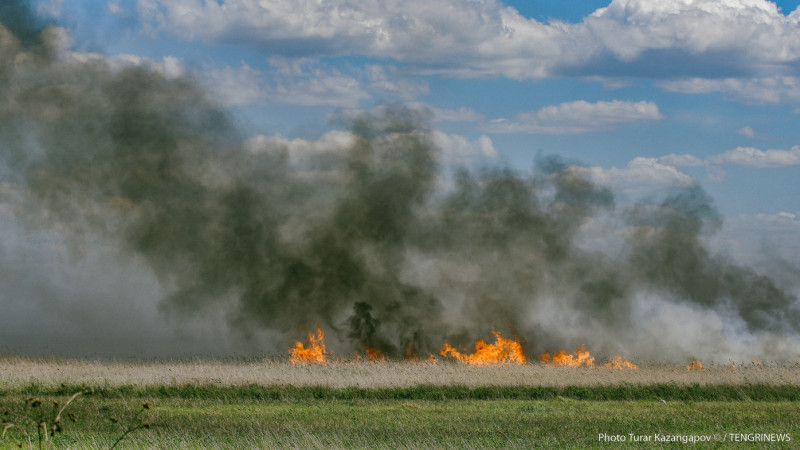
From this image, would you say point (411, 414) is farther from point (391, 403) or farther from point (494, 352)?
point (494, 352)

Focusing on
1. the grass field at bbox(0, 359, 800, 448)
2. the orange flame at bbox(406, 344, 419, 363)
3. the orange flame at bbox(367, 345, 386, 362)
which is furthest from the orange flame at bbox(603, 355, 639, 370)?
the orange flame at bbox(367, 345, 386, 362)

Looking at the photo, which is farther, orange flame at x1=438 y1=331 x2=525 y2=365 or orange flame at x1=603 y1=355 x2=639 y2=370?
orange flame at x1=438 y1=331 x2=525 y2=365

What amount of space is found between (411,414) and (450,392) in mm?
6228

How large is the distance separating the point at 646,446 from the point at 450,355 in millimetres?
34068

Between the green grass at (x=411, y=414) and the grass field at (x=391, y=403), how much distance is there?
0.24 feet

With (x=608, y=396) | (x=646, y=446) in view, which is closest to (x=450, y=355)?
(x=608, y=396)

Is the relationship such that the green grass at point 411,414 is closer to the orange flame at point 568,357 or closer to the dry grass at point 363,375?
the dry grass at point 363,375

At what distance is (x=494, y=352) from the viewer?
54.4 meters

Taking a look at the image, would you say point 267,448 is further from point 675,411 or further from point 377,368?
point 377,368

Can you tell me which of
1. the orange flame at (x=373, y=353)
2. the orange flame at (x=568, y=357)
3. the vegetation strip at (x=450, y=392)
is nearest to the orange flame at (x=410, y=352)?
the orange flame at (x=373, y=353)

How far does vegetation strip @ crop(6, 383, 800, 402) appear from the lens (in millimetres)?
33906

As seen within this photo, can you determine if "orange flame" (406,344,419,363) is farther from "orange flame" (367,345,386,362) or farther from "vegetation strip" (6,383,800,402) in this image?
"vegetation strip" (6,383,800,402)

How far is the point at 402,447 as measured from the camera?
20.7m

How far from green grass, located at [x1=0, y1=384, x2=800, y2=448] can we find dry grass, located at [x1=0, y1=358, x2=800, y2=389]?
0.93m
